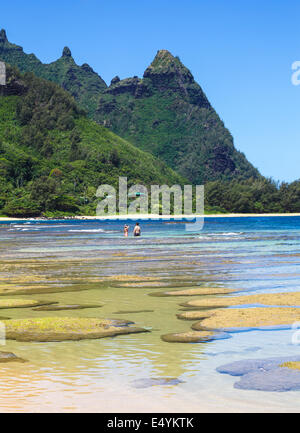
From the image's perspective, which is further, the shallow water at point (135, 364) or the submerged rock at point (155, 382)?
the submerged rock at point (155, 382)

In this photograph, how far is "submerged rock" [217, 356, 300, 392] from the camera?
32.0ft

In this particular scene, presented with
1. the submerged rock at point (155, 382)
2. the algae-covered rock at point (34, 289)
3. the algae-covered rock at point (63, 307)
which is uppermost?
the submerged rock at point (155, 382)

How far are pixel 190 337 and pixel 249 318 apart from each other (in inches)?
112

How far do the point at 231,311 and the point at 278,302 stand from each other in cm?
217

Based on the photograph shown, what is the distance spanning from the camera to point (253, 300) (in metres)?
18.7

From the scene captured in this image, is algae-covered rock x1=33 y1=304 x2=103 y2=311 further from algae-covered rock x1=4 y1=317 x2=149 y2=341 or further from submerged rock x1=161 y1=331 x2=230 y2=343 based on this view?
submerged rock x1=161 y1=331 x2=230 y2=343

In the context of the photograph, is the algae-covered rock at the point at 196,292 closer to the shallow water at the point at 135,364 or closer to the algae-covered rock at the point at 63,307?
the shallow water at the point at 135,364

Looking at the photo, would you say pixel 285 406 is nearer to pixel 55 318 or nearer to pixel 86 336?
pixel 86 336

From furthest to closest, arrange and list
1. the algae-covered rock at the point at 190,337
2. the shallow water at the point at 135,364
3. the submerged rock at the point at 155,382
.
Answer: the algae-covered rock at the point at 190,337
the submerged rock at the point at 155,382
the shallow water at the point at 135,364

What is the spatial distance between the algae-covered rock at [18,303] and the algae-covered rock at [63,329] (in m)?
3.10

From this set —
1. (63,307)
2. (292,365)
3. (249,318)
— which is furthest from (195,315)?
(292,365)

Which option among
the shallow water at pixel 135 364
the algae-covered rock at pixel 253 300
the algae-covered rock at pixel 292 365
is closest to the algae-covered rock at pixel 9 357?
the shallow water at pixel 135 364

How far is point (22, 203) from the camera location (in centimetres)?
17175

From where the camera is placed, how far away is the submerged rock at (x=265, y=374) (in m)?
9.74
